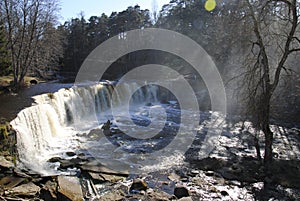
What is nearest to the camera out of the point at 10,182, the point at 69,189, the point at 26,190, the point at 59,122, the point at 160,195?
the point at 26,190

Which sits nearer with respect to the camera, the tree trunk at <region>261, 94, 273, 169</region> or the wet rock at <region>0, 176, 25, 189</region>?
the wet rock at <region>0, 176, 25, 189</region>

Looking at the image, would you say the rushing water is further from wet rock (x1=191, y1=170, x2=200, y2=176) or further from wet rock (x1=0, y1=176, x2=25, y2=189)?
wet rock (x1=0, y1=176, x2=25, y2=189)

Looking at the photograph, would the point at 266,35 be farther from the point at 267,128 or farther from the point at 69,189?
the point at 69,189

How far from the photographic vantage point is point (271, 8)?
7.30 m

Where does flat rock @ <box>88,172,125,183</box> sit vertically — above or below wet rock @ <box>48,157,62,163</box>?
below

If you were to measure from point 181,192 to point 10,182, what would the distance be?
171 inches

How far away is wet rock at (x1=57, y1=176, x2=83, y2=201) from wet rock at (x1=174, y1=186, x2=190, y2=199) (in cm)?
242

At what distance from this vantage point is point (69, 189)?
6.06m

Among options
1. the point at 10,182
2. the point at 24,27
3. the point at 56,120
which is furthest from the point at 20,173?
the point at 24,27

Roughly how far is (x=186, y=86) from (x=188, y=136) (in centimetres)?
1179

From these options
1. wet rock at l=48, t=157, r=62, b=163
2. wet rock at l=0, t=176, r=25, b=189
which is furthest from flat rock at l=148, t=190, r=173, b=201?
wet rock at l=48, t=157, r=62, b=163

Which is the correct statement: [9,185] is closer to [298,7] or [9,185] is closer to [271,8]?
[271,8]

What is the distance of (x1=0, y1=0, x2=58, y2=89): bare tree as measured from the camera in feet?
52.3

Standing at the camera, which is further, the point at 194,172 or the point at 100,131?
the point at 100,131
